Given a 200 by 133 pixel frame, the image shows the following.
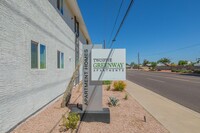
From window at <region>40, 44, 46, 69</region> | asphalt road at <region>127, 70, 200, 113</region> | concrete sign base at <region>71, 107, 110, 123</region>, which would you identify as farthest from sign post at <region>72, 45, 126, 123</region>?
asphalt road at <region>127, 70, 200, 113</region>

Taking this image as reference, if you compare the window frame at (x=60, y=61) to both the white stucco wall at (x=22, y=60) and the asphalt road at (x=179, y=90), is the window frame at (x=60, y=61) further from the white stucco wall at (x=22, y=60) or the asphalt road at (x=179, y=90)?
the asphalt road at (x=179, y=90)

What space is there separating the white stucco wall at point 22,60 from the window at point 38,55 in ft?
0.66

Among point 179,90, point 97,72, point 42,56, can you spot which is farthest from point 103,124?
point 179,90

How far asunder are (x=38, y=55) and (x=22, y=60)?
4.90ft

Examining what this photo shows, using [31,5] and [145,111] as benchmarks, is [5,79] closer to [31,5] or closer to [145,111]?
[31,5]

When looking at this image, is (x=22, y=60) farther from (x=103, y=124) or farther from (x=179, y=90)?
(x=179, y=90)

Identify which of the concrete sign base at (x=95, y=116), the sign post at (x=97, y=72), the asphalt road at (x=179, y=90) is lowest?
the asphalt road at (x=179, y=90)

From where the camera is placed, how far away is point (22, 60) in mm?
5605

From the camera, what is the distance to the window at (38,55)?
6.64 meters

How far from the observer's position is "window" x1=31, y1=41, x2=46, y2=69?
21.8ft

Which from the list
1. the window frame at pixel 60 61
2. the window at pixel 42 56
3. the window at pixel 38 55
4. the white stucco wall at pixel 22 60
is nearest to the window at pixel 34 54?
the window at pixel 38 55

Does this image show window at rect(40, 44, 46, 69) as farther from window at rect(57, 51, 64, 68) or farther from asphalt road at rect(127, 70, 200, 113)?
asphalt road at rect(127, 70, 200, 113)

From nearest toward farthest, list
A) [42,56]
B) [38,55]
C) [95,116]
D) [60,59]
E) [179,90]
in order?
[95,116] < [38,55] < [42,56] < [60,59] < [179,90]

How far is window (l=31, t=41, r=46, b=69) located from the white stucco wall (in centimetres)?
20
